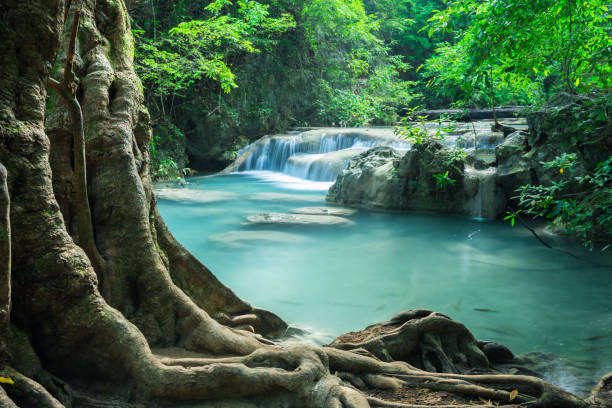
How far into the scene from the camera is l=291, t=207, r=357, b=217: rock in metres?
11.8

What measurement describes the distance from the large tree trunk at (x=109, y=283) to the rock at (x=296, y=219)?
6816 mm

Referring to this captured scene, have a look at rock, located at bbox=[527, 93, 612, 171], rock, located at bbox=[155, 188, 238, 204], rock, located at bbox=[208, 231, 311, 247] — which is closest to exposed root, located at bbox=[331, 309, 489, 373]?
rock, located at bbox=[527, 93, 612, 171]

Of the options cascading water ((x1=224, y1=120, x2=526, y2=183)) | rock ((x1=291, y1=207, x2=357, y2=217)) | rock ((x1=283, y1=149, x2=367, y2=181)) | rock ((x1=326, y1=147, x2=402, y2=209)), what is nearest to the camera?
rock ((x1=291, y1=207, x2=357, y2=217))

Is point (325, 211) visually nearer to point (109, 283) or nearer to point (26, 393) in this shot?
point (109, 283)

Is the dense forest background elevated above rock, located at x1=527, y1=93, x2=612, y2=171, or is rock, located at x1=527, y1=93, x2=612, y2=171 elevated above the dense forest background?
the dense forest background

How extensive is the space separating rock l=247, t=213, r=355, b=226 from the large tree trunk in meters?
6.82

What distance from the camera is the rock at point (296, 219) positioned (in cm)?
1073

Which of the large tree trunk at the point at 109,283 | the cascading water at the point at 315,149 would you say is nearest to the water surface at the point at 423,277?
the large tree trunk at the point at 109,283

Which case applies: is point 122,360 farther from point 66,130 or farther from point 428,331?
point 428,331

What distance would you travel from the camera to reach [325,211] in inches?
471

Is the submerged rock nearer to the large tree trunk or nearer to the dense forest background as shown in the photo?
the dense forest background

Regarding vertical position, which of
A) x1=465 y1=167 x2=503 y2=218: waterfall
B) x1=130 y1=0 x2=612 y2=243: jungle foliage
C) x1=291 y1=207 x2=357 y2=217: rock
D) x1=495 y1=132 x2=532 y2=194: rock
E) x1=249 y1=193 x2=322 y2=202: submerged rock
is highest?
x1=130 y1=0 x2=612 y2=243: jungle foliage

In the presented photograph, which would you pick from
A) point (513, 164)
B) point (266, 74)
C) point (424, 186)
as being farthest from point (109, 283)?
point (266, 74)

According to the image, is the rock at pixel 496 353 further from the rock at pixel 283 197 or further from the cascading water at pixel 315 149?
the cascading water at pixel 315 149
